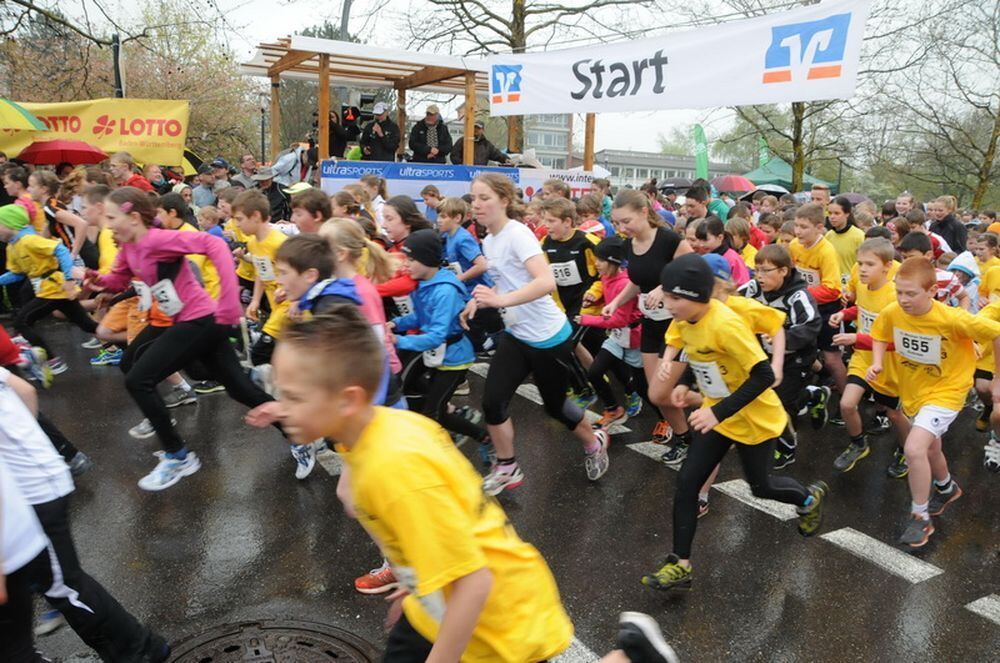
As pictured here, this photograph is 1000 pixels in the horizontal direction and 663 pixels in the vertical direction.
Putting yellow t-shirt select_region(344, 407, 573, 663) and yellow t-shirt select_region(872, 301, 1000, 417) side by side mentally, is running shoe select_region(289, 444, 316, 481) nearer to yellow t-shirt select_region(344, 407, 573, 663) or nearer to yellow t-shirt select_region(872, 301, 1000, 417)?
yellow t-shirt select_region(344, 407, 573, 663)

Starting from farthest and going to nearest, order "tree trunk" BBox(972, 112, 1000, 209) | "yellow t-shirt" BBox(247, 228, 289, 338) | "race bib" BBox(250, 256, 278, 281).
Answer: "tree trunk" BBox(972, 112, 1000, 209) < "race bib" BBox(250, 256, 278, 281) < "yellow t-shirt" BBox(247, 228, 289, 338)

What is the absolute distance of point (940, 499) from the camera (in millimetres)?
4781

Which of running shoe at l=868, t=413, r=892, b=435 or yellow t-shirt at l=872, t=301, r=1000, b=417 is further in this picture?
running shoe at l=868, t=413, r=892, b=435

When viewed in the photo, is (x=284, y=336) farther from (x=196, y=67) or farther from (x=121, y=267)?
(x=196, y=67)

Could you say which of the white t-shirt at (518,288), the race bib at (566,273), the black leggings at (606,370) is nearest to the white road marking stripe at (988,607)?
the white t-shirt at (518,288)

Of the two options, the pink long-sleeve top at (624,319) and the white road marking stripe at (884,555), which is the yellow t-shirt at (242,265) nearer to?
the pink long-sleeve top at (624,319)

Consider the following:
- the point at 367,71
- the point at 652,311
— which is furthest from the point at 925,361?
the point at 367,71

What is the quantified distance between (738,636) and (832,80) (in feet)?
19.1

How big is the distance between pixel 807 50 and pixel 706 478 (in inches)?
216

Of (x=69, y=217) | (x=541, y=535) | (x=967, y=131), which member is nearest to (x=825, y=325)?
(x=541, y=535)

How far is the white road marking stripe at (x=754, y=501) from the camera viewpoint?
15.0ft

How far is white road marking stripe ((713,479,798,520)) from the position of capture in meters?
4.57

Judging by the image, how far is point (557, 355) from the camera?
15.0ft

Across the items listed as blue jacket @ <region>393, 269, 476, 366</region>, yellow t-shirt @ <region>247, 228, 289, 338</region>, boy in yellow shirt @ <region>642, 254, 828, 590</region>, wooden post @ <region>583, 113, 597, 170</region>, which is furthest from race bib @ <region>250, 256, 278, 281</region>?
wooden post @ <region>583, 113, 597, 170</region>
